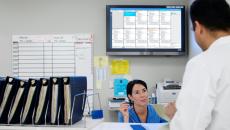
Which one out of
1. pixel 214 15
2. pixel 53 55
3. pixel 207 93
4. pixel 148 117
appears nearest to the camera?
pixel 207 93

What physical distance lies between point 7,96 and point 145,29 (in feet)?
7.27

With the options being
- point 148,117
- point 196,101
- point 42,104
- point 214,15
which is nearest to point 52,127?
point 42,104

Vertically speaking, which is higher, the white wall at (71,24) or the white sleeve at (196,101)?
the white wall at (71,24)

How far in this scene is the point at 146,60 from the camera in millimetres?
3707

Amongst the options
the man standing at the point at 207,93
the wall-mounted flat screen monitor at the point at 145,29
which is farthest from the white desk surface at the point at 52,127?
the wall-mounted flat screen monitor at the point at 145,29

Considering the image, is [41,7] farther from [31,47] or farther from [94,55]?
[94,55]

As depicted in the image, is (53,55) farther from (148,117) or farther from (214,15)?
(214,15)

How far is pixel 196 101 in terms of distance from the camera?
122 centimetres

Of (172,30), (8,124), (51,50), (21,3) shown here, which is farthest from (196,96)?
(21,3)

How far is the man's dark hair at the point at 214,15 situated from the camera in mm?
1365

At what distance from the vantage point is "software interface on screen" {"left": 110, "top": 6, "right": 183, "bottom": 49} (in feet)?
11.7

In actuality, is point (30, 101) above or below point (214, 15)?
below

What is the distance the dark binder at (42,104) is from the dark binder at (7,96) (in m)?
0.12

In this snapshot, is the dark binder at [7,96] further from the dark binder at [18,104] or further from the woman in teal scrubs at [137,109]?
the woman in teal scrubs at [137,109]
